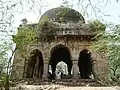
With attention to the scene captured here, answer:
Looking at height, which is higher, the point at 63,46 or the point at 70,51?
the point at 63,46

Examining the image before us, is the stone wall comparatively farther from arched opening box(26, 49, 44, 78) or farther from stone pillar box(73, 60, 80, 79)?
Answer: arched opening box(26, 49, 44, 78)

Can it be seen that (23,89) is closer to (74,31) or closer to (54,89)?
(54,89)

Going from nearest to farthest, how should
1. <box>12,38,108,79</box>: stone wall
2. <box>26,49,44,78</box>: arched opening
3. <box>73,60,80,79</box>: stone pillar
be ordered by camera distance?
<box>73,60,80,79</box>: stone pillar
<box>12,38,108,79</box>: stone wall
<box>26,49,44,78</box>: arched opening

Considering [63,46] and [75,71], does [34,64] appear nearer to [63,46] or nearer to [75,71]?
[63,46]

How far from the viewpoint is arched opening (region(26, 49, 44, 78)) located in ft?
51.4

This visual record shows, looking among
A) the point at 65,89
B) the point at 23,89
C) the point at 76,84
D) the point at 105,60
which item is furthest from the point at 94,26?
the point at 23,89

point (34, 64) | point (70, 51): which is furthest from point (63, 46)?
point (34, 64)

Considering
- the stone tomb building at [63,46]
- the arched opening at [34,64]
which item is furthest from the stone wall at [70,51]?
the arched opening at [34,64]

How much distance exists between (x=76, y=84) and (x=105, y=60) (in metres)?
3.83

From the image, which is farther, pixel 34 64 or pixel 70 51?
pixel 34 64

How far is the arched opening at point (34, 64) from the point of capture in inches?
617

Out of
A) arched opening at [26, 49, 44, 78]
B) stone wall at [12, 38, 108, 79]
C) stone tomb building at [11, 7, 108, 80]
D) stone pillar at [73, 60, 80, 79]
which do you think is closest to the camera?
stone pillar at [73, 60, 80, 79]

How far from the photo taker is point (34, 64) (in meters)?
17.3

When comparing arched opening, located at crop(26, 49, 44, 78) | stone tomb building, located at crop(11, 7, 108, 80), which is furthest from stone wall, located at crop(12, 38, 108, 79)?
arched opening, located at crop(26, 49, 44, 78)
